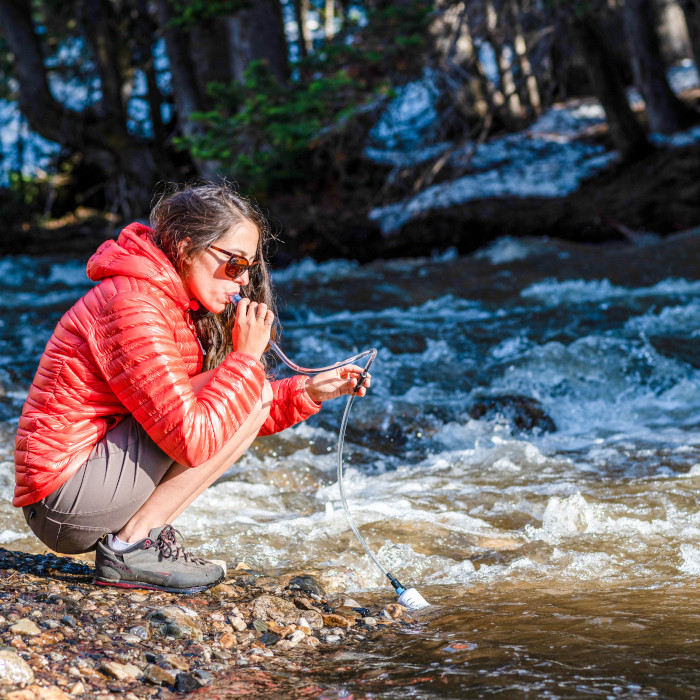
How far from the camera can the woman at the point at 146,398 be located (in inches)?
94.8

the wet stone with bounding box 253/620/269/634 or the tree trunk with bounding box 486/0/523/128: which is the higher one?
the tree trunk with bounding box 486/0/523/128

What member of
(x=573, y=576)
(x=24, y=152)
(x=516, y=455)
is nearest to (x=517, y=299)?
(x=516, y=455)

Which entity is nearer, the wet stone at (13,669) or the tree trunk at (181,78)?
the wet stone at (13,669)

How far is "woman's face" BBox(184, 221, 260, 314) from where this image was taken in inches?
104

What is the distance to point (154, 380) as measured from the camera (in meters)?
2.38

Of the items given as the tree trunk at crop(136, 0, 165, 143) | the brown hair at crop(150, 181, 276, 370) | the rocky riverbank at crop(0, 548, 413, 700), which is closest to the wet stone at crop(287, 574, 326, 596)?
the rocky riverbank at crop(0, 548, 413, 700)

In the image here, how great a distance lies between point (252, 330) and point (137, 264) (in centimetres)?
41

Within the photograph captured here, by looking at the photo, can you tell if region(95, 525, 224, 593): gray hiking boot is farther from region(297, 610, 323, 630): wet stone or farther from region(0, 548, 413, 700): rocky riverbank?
region(297, 610, 323, 630): wet stone

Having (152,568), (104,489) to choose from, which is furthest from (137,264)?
(152,568)

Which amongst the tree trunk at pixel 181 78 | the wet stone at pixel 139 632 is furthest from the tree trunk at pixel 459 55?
the wet stone at pixel 139 632

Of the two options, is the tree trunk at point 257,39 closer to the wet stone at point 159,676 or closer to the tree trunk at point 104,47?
the tree trunk at point 104,47

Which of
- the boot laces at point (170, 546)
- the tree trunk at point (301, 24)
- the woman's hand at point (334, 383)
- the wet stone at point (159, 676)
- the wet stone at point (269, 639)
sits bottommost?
the wet stone at point (269, 639)

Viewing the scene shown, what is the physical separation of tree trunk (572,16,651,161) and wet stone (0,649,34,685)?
33.1 ft

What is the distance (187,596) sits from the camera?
2.67 m
